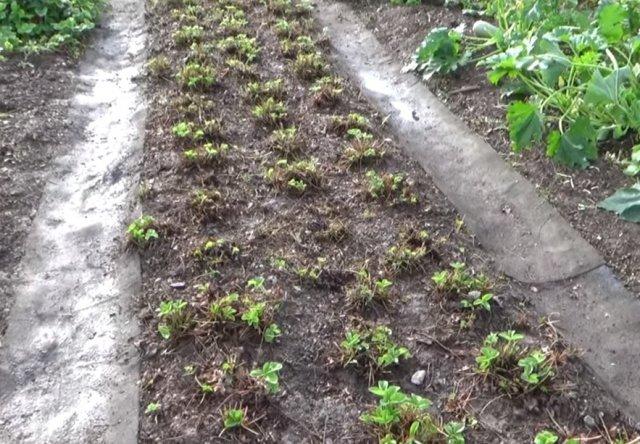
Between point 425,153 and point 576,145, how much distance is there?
1242 millimetres

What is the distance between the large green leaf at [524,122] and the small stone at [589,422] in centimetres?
213

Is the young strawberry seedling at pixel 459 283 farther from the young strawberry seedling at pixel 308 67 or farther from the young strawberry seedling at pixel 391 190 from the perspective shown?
the young strawberry seedling at pixel 308 67

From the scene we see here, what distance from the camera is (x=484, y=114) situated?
5.44 metres

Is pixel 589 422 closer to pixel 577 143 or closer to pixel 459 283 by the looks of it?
pixel 459 283

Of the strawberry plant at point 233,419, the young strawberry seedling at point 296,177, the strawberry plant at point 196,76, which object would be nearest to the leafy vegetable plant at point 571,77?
the young strawberry seedling at point 296,177

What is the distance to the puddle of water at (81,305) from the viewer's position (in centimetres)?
322

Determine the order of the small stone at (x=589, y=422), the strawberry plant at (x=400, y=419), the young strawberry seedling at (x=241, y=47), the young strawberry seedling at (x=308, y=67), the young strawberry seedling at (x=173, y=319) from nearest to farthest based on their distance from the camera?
the strawberry plant at (x=400, y=419) < the small stone at (x=589, y=422) < the young strawberry seedling at (x=173, y=319) < the young strawberry seedling at (x=308, y=67) < the young strawberry seedling at (x=241, y=47)

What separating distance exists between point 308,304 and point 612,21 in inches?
129

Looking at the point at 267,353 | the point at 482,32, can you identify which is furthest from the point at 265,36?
the point at 267,353

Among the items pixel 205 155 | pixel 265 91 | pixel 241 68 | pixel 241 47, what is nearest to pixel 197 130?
pixel 205 155

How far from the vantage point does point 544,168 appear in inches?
185

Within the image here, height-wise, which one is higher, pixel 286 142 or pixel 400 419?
pixel 286 142

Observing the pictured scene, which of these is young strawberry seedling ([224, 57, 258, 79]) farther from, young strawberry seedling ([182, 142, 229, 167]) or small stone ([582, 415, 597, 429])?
small stone ([582, 415, 597, 429])

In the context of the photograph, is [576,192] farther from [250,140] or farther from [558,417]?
[250,140]
